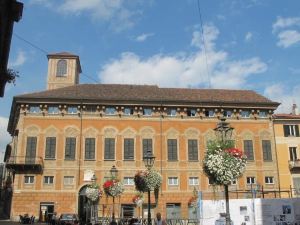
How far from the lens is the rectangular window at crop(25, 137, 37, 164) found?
44109 millimetres

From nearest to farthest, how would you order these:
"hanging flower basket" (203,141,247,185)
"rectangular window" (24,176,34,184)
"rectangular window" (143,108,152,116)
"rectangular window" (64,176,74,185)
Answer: "hanging flower basket" (203,141,247,185)
"rectangular window" (24,176,34,184)
"rectangular window" (64,176,74,185)
"rectangular window" (143,108,152,116)

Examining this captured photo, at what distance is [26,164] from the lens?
43.6 metres

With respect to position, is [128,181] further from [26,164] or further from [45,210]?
[26,164]

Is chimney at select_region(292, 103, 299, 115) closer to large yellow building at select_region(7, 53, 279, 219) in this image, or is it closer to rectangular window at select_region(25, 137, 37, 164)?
large yellow building at select_region(7, 53, 279, 219)

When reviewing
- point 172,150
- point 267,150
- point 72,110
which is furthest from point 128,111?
point 267,150

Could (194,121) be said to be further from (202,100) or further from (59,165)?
(59,165)

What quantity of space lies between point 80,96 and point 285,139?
24364 mm

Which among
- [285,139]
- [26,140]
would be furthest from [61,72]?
[285,139]

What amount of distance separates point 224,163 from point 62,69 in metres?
49.7

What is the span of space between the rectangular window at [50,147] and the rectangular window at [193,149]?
49.5 ft

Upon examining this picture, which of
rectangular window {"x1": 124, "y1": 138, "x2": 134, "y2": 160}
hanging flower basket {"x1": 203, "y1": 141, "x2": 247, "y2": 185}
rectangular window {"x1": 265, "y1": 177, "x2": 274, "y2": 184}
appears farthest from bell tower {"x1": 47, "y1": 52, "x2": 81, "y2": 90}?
Answer: hanging flower basket {"x1": 203, "y1": 141, "x2": 247, "y2": 185}

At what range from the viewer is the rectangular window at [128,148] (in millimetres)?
46250

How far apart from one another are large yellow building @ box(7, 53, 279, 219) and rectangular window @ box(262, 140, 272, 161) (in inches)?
4.6

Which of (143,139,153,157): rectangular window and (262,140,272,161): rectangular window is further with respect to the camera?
(262,140,272,161): rectangular window
